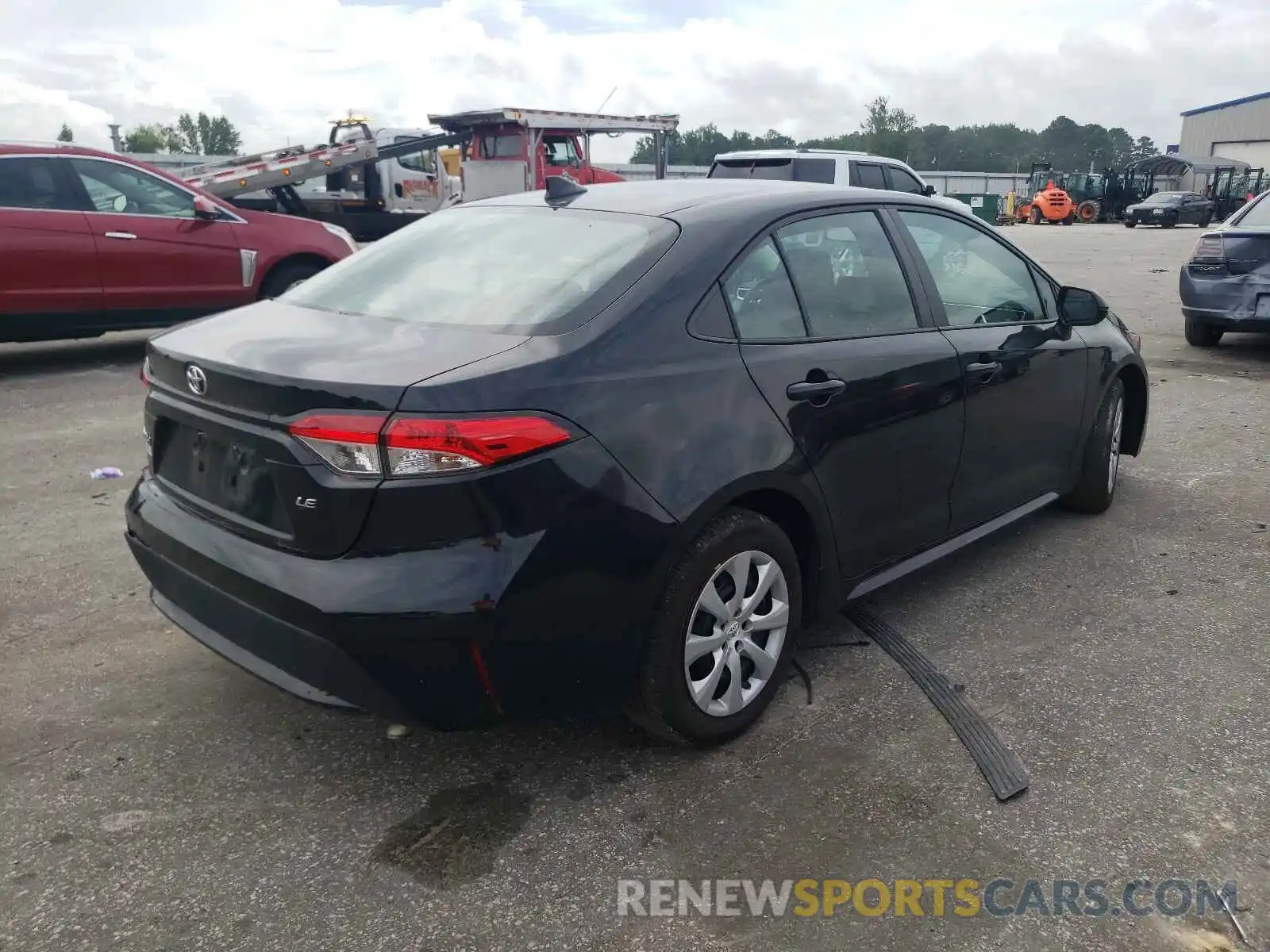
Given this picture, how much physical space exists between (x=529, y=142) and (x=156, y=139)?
8813 centimetres

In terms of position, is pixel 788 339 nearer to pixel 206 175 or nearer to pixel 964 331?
pixel 964 331

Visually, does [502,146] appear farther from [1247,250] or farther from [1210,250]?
[1247,250]

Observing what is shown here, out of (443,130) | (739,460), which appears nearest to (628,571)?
(739,460)

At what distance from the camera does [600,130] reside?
1880 centimetres

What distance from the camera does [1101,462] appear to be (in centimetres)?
473

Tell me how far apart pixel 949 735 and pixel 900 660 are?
496 millimetres

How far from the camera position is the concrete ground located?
90.7 inches

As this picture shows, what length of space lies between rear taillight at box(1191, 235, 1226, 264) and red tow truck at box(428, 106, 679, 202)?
1074cm

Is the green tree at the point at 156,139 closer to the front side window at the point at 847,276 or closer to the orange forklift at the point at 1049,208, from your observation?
the orange forklift at the point at 1049,208

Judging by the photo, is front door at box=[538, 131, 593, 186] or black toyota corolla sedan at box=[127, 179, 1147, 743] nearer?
black toyota corolla sedan at box=[127, 179, 1147, 743]

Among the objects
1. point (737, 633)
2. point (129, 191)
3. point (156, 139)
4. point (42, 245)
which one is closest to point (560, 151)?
point (129, 191)

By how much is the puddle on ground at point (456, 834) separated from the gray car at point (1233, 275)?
809 cm

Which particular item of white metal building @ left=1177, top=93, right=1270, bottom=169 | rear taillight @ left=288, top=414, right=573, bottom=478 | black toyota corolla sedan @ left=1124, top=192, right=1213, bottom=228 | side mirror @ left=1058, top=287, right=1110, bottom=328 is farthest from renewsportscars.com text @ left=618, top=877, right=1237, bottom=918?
white metal building @ left=1177, top=93, right=1270, bottom=169

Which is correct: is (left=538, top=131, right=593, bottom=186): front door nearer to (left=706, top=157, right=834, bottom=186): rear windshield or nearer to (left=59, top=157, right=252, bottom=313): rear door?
(left=706, top=157, right=834, bottom=186): rear windshield
